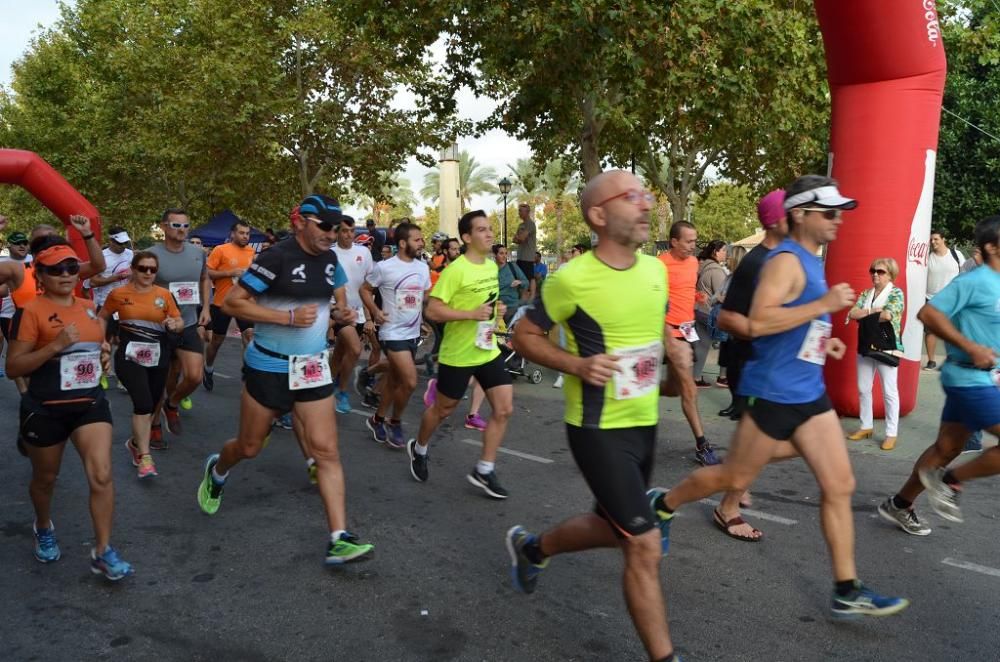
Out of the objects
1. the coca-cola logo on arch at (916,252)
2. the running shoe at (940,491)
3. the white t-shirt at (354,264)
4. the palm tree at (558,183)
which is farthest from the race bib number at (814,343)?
the palm tree at (558,183)

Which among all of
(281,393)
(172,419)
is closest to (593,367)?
(281,393)

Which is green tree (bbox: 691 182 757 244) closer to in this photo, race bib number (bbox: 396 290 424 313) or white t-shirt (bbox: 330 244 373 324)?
white t-shirt (bbox: 330 244 373 324)

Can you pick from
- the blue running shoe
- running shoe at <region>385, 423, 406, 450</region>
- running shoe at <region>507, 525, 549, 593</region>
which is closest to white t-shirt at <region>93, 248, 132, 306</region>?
running shoe at <region>385, 423, 406, 450</region>

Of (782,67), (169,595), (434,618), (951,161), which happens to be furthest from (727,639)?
(951,161)

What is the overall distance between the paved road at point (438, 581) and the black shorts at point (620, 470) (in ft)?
2.38

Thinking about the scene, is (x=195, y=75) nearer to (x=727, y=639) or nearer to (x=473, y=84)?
(x=473, y=84)

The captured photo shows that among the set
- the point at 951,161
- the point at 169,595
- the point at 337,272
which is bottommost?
the point at 169,595

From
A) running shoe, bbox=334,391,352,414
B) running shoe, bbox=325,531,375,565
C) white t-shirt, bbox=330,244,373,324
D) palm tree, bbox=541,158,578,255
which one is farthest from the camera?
palm tree, bbox=541,158,578,255

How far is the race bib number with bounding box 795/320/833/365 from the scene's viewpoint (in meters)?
3.79

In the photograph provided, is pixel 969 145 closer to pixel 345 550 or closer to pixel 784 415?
pixel 784 415

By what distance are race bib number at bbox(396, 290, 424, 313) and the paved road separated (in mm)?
1485

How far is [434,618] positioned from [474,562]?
0.72 metres

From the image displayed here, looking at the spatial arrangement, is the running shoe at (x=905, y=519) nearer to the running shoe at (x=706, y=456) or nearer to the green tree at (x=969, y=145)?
the running shoe at (x=706, y=456)

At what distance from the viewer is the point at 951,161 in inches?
864
